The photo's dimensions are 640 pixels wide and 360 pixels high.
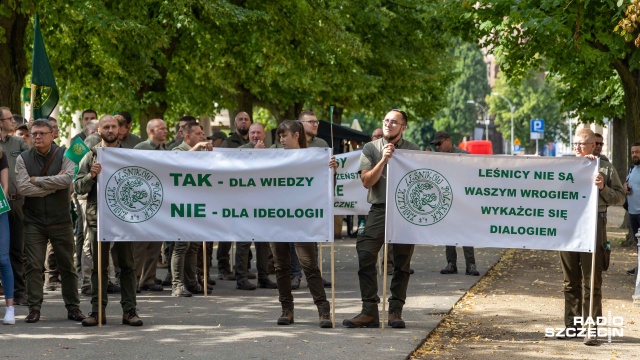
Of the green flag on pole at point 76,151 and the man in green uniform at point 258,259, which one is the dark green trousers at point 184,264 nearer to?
the man in green uniform at point 258,259

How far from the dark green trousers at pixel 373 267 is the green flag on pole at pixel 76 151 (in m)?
2.98

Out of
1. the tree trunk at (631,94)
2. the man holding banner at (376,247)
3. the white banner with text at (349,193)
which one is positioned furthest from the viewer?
the tree trunk at (631,94)

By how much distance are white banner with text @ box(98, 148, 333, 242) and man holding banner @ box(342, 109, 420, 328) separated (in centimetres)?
41

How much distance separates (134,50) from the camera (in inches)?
839

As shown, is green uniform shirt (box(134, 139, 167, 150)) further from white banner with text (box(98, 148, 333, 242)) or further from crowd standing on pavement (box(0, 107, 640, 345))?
white banner with text (box(98, 148, 333, 242))

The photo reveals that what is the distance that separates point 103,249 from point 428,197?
3.11m

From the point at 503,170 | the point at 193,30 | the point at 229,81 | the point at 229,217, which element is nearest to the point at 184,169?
the point at 229,217

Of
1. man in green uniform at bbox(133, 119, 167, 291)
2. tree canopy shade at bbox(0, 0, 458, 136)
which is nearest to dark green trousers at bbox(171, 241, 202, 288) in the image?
man in green uniform at bbox(133, 119, 167, 291)

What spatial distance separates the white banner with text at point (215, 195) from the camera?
10836 millimetres

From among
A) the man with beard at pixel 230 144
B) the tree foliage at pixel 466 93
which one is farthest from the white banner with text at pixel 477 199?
the tree foliage at pixel 466 93

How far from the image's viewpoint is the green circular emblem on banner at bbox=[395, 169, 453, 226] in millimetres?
10594

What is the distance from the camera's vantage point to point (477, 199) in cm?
1066

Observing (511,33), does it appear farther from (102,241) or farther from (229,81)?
(102,241)

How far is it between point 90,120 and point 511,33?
9893 mm
